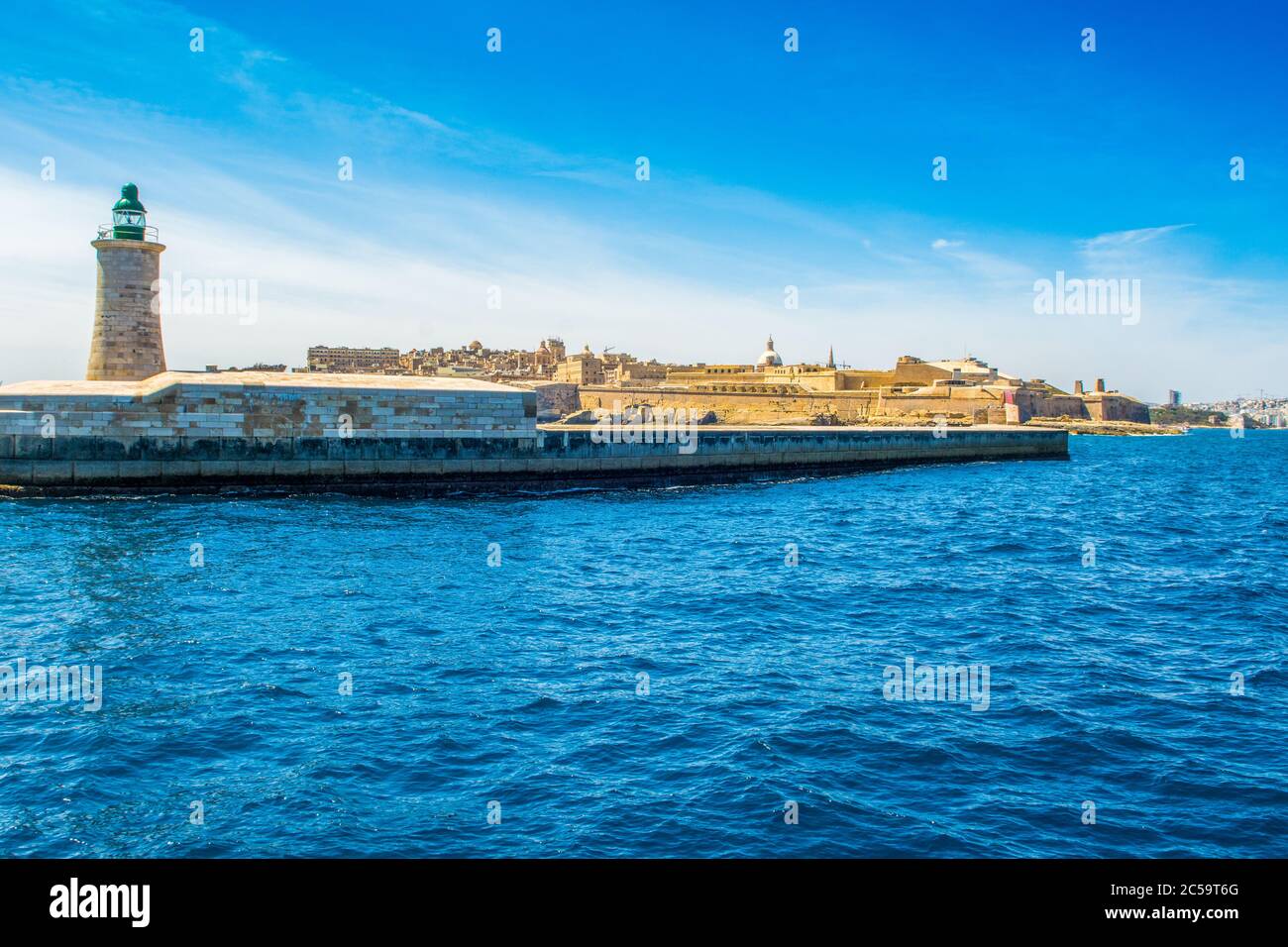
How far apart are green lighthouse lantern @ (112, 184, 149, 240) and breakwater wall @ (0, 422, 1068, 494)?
9983 mm

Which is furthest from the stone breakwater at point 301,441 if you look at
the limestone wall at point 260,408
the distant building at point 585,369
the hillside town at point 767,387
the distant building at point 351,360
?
the distant building at point 351,360

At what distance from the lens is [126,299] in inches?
1251

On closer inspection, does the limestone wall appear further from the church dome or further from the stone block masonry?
the church dome

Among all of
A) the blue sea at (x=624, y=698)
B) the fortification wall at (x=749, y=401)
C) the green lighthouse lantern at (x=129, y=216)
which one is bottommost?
the blue sea at (x=624, y=698)

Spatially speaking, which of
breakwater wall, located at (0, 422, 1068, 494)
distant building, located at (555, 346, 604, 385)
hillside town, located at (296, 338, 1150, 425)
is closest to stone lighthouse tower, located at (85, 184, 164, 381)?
breakwater wall, located at (0, 422, 1068, 494)

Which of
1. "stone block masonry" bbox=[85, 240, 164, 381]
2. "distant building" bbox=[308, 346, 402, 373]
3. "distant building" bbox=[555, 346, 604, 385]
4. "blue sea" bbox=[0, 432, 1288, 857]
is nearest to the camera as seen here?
"blue sea" bbox=[0, 432, 1288, 857]

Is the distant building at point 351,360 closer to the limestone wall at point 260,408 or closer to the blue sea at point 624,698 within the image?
the limestone wall at point 260,408

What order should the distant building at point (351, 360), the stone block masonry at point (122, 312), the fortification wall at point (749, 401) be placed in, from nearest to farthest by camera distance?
the stone block masonry at point (122, 312), the fortification wall at point (749, 401), the distant building at point (351, 360)

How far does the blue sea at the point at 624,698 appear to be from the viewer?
715 cm

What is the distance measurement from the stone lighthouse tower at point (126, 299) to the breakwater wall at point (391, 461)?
713cm

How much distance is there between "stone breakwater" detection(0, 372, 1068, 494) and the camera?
83.3ft

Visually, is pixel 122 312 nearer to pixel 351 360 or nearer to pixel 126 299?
pixel 126 299
